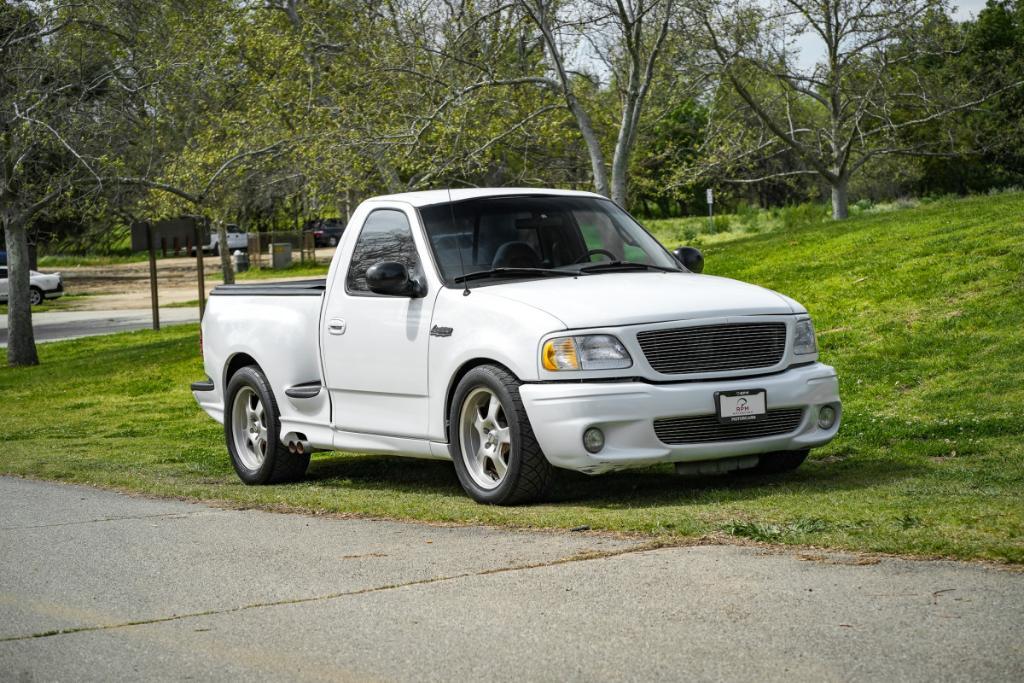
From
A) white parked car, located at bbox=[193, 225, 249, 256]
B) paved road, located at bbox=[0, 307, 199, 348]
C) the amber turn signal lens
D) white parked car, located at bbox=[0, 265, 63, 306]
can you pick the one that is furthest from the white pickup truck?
white parked car, located at bbox=[193, 225, 249, 256]

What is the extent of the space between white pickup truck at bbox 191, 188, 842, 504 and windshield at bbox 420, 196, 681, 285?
12 mm

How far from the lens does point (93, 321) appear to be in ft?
130

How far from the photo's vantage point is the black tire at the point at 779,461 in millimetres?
8977

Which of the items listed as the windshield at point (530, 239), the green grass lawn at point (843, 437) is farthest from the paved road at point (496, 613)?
the windshield at point (530, 239)

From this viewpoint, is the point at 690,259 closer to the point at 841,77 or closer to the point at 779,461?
the point at 779,461

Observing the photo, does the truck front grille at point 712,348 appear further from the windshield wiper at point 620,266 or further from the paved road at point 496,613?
the paved road at point 496,613

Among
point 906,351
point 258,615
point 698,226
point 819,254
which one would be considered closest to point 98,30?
point 819,254

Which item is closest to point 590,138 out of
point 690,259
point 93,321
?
point 690,259

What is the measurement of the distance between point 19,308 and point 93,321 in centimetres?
1299

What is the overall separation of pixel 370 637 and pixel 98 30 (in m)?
21.6

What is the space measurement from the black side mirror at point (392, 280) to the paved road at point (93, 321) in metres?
25.4

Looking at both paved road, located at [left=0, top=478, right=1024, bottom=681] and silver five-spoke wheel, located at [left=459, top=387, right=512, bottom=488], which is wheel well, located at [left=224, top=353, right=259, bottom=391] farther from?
paved road, located at [left=0, top=478, right=1024, bottom=681]

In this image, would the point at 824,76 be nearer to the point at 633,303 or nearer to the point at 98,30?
the point at 98,30

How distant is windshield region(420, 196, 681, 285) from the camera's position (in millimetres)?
9156
